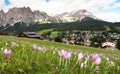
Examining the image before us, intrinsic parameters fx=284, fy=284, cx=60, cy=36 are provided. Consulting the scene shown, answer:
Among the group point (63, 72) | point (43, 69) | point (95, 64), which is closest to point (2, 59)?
point (43, 69)

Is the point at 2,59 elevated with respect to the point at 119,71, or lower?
elevated

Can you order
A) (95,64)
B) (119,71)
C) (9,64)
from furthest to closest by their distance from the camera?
(119,71)
(95,64)
(9,64)

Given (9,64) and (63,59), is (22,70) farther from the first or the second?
(63,59)

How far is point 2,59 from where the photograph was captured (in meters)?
4.68

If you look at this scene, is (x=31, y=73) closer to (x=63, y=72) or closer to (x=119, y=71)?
(x=63, y=72)

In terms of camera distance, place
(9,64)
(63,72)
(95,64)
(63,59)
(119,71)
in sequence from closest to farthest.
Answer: (63,72) < (9,64) < (95,64) < (63,59) < (119,71)

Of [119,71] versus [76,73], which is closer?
[76,73]

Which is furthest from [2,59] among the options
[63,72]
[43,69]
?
[63,72]

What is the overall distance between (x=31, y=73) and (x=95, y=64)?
1.10 meters

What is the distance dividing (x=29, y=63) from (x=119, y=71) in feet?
5.72

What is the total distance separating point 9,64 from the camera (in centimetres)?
423

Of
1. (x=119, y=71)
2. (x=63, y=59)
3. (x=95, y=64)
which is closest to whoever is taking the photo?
(x=95, y=64)

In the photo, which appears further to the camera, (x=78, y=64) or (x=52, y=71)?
(x=78, y=64)

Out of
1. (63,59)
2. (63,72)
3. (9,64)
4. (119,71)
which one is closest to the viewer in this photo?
(63,72)
